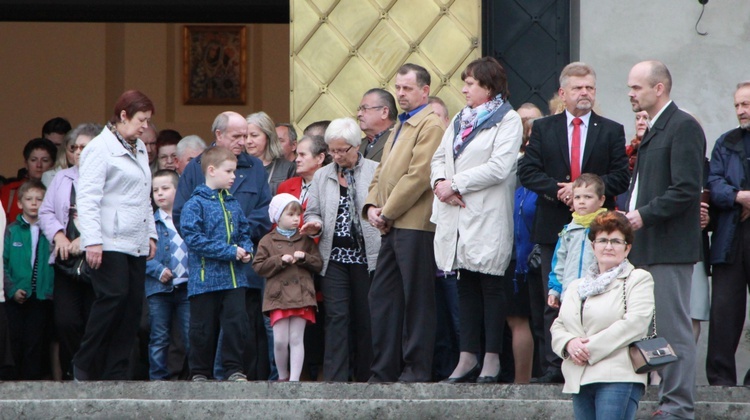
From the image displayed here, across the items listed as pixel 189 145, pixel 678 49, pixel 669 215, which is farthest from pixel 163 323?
pixel 678 49

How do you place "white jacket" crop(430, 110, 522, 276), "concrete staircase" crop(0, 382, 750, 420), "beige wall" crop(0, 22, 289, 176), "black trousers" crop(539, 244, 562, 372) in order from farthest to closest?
"beige wall" crop(0, 22, 289, 176)
"white jacket" crop(430, 110, 522, 276)
"black trousers" crop(539, 244, 562, 372)
"concrete staircase" crop(0, 382, 750, 420)

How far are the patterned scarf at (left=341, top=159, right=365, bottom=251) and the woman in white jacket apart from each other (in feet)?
3.90

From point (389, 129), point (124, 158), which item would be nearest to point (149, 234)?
point (124, 158)

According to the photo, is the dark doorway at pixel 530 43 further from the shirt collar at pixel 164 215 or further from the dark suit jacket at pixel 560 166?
the shirt collar at pixel 164 215

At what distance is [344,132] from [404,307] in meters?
1.12

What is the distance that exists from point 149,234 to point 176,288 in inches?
37.0

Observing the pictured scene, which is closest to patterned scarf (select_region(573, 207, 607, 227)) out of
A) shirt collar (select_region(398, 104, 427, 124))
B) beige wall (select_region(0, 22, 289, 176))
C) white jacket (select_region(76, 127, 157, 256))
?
shirt collar (select_region(398, 104, 427, 124))

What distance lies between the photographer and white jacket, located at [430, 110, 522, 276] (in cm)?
854

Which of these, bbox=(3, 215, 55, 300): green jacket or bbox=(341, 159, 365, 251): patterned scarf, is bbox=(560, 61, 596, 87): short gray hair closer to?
bbox=(341, 159, 365, 251): patterned scarf

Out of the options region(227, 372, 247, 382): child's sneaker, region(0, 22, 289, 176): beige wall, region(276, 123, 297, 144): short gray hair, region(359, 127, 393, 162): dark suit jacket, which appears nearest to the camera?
region(227, 372, 247, 382): child's sneaker

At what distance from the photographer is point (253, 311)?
959cm

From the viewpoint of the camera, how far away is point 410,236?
8.76 metres

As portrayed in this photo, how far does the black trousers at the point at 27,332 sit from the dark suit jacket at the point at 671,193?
4.16 meters

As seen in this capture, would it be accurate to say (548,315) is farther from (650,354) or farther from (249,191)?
(249,191)
